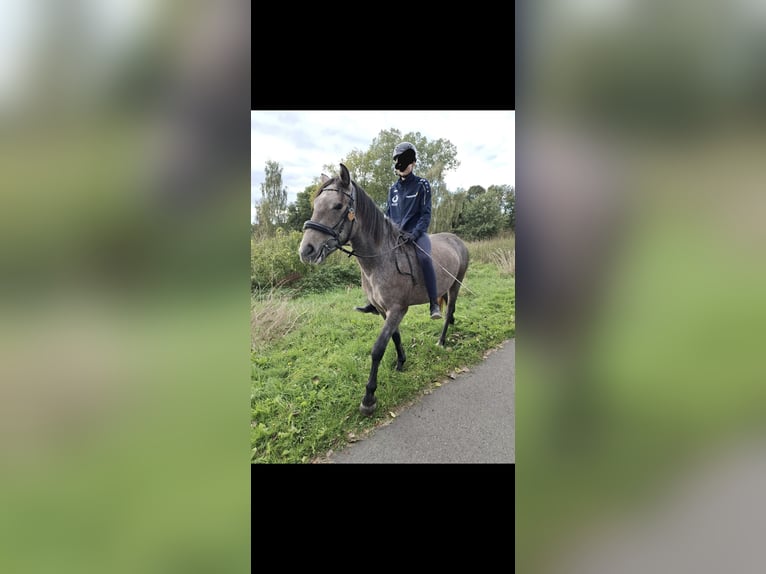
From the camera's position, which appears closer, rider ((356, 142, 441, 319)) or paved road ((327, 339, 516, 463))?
paved road ((327, 339, 516, 463))

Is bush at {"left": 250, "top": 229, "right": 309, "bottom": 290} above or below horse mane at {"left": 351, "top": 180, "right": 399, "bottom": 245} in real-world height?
below

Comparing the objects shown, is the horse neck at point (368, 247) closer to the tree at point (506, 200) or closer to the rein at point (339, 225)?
the rein at point (339, 225)

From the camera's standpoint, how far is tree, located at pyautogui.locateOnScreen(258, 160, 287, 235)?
3572mm

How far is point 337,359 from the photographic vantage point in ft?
11.8

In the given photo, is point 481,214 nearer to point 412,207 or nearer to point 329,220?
point 412,207

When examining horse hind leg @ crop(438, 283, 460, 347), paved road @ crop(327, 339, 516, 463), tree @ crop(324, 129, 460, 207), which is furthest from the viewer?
horse hind leg @ crop(438, 283, 460, 347)

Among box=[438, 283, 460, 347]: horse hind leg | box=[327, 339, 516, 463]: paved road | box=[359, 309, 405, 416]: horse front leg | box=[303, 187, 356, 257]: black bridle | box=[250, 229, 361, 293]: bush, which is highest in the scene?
box=[303, 187, 356, 257]: black bridle

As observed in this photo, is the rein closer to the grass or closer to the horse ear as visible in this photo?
the horse ear
